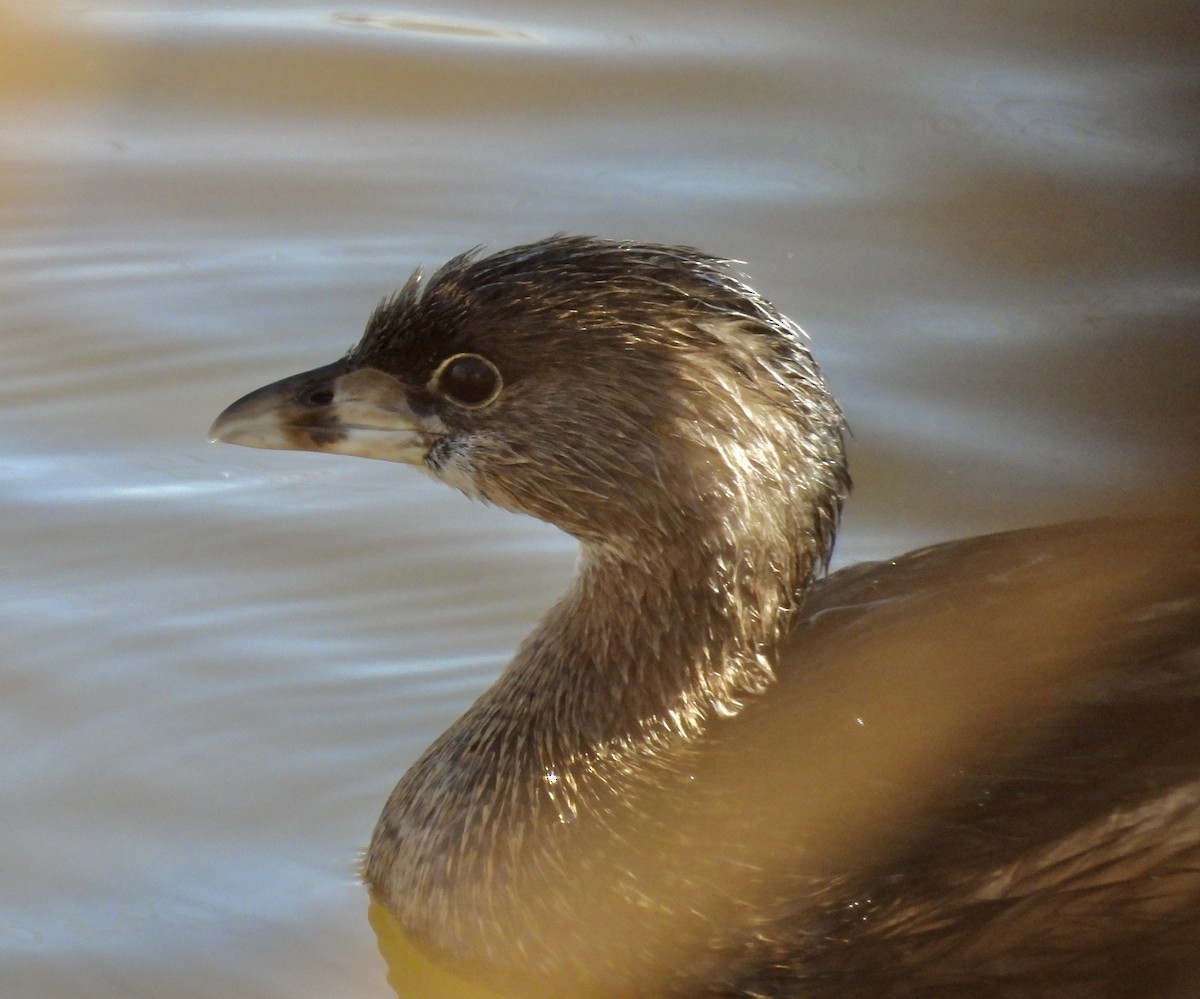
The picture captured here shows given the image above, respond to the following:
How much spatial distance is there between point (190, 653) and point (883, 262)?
2.62 m

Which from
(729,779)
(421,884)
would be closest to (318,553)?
(421,884)

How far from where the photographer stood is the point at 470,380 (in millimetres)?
4043

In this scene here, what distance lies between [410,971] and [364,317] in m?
2.45

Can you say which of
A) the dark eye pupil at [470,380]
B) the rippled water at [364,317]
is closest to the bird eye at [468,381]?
the dark eye pupil at [470,380]

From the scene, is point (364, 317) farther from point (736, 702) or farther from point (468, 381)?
point (736, 702)

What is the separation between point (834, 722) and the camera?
3.88m

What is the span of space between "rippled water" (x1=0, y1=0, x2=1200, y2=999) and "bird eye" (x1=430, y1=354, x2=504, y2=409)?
101 cm

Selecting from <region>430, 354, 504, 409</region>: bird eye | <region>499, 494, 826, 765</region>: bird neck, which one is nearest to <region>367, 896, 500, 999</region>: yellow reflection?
<region>499, 494, 826, 765</region>: bird neck

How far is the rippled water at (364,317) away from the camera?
456cm

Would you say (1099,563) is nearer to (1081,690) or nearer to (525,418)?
(1081,690)

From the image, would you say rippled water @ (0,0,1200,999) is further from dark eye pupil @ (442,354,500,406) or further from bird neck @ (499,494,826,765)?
dark eye pupil @ (442,354,500,406)

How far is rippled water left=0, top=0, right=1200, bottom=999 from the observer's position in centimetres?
456

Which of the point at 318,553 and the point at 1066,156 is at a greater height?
the point at 1066,156

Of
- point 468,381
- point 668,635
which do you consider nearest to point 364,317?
point 468,381
